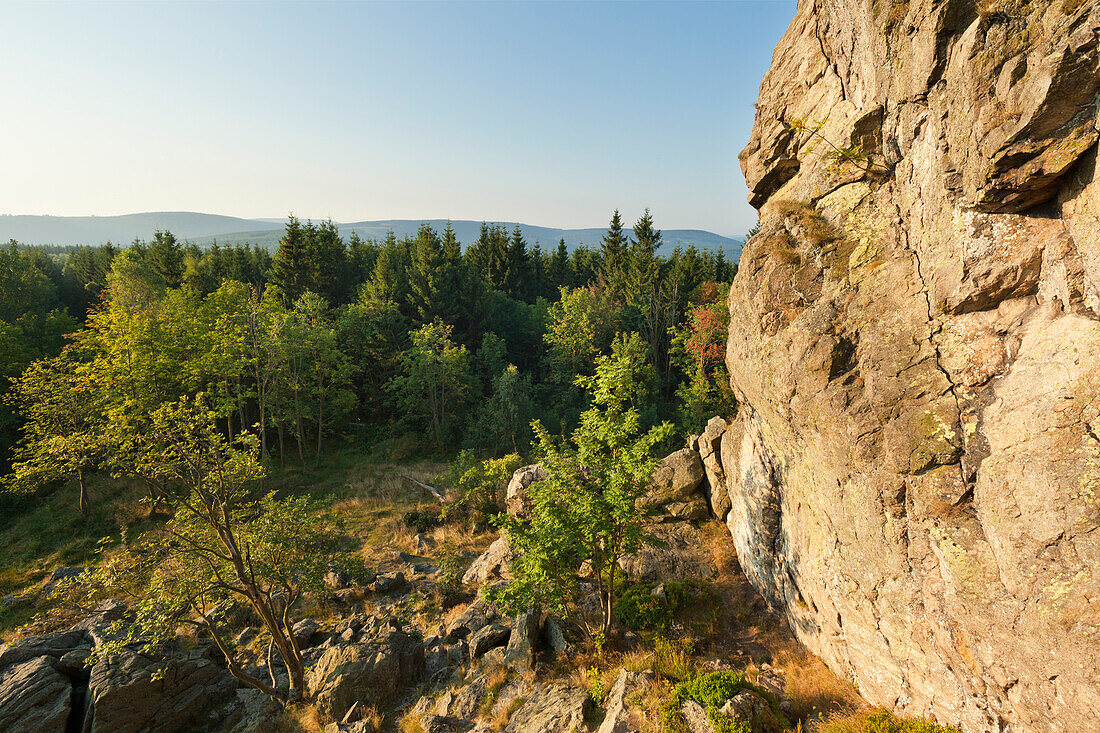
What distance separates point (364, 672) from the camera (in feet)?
40.2

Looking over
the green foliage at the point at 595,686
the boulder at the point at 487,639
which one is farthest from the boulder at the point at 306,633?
the green foliage at the point at 595,686

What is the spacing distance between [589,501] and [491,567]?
8.46 m

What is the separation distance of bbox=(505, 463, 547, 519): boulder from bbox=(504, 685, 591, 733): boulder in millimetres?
10119

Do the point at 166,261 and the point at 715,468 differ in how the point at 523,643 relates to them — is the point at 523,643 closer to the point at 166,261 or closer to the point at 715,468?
→ the point at 715,468

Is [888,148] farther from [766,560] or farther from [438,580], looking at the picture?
[438,580]

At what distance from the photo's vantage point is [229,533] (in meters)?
11.6

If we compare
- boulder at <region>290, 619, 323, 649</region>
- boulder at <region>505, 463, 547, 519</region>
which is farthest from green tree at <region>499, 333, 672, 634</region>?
boulder at <region>505, 463, 547, 519</region>

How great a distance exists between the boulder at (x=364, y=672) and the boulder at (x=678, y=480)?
10193mm

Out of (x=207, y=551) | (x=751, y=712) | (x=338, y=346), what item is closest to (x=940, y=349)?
(x=751, y=712)

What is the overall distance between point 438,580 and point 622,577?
7774 mm

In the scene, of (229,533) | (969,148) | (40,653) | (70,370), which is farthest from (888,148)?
(70,370)

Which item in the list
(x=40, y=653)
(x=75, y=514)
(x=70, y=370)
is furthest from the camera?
(x=70, y=370)

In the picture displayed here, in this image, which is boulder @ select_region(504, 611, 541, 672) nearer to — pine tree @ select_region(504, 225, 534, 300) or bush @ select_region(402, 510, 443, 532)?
bush @ select_region(402, 510, 443, 532)

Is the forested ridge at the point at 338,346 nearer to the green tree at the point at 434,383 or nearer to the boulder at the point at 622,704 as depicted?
the green tree at the point at 434,383
